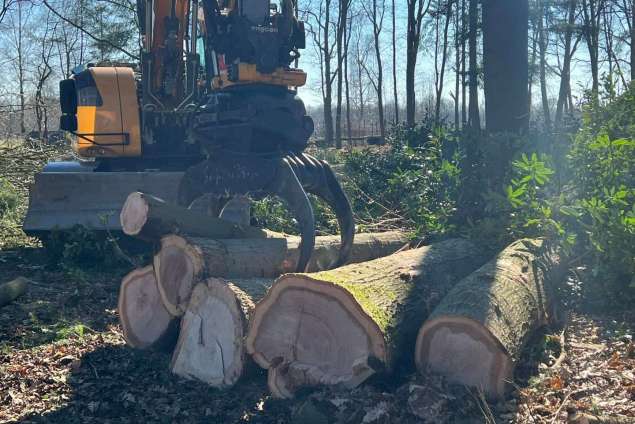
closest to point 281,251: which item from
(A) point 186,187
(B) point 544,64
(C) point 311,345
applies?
(A) point 186,187

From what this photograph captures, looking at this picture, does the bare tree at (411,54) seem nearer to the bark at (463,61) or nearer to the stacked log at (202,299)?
the bark at (463,61)

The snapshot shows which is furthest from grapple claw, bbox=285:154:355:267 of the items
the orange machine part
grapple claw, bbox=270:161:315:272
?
the orange machine part

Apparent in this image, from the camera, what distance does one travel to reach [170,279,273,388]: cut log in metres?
4.37

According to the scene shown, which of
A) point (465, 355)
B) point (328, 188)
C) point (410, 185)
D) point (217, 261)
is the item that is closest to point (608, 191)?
point (328, 188)

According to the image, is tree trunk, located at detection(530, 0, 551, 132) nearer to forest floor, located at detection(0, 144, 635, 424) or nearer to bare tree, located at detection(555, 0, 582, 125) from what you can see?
bare tree, located at detection(555, 0, 582, 125)

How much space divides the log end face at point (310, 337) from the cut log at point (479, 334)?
12.3 inches

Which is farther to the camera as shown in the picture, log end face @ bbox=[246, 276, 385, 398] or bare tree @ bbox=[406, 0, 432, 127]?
bare tree @ bbox=[406, 0, 432, 127]

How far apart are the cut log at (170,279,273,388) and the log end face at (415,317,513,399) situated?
44.5 inches

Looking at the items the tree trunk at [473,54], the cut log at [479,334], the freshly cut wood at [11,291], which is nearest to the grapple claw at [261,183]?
the cut log at [479,334]

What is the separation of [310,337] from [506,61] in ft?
17.2

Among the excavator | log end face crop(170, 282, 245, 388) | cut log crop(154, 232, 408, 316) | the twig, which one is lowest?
the twig

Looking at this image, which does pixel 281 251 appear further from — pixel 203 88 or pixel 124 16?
pixel 124 16

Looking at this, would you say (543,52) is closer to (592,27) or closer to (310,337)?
(592,27)

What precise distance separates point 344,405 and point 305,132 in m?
2.89
